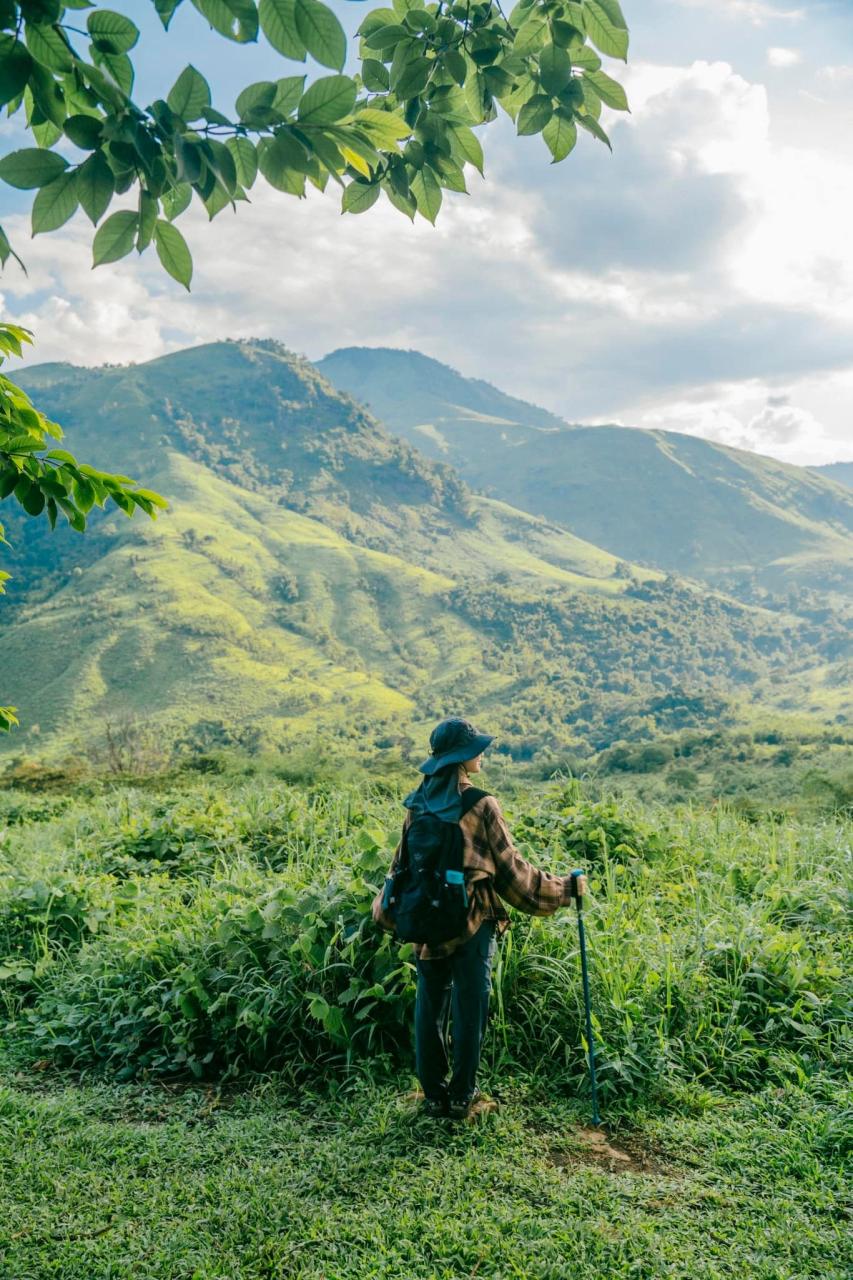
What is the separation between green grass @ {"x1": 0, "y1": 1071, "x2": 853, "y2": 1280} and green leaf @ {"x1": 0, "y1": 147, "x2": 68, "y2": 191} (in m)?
3.53


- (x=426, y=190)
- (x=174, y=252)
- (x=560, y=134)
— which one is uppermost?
(x=560, y=134)

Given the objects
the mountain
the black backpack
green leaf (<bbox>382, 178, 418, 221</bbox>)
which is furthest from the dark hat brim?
the mountain

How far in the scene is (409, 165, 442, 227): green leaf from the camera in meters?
2.12

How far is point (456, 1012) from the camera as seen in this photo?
4.15 m

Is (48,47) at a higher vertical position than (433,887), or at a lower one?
higher

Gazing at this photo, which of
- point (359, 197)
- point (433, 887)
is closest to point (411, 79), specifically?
point (359, 197)

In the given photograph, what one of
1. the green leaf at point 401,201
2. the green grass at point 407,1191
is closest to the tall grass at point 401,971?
the green grass at point 407,1191

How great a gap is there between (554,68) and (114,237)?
3.65ft

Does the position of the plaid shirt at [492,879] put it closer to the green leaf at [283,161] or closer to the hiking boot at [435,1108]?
the hiking boot at [435,1108]

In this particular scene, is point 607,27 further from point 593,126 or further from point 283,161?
point 283,161

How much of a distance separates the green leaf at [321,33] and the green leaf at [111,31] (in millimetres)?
293

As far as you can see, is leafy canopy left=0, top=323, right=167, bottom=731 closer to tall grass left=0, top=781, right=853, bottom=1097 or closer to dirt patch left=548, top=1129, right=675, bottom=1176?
tall grass left=0, top=781, right=853, bottom=1097

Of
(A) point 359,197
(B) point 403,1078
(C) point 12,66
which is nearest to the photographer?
(C) point 12,66

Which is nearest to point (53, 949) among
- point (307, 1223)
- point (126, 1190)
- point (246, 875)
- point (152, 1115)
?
point (246, 875)
